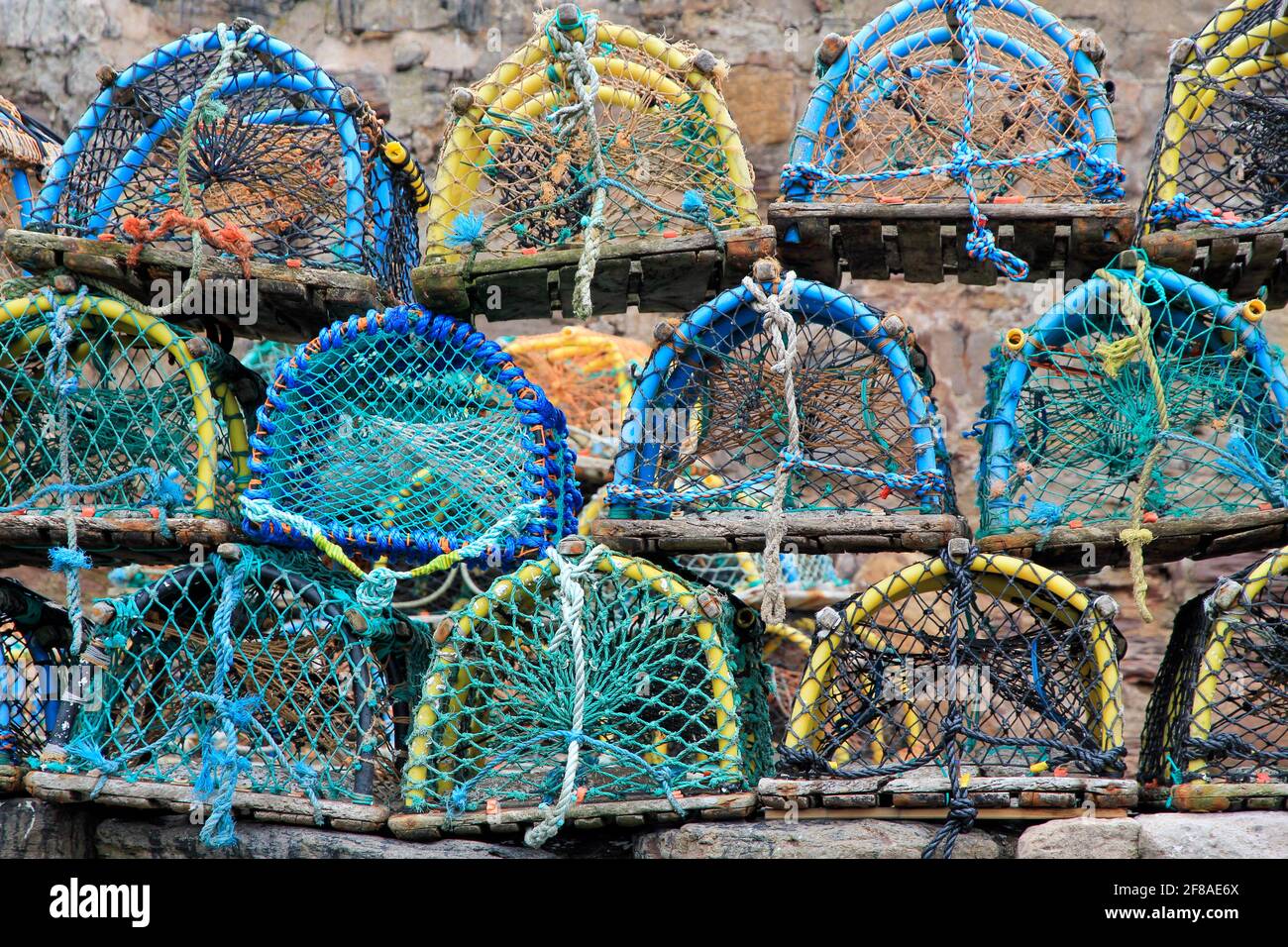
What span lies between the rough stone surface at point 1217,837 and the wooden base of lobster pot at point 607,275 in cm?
182

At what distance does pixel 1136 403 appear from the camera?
465 centimetres

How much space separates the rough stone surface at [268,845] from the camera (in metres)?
4.36

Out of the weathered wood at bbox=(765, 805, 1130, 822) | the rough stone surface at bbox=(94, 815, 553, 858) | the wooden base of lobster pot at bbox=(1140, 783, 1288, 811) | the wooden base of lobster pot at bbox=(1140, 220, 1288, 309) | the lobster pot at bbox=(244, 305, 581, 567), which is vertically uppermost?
the wooden base of lobster pot at bbox=(1140, 220, 1288, 309)

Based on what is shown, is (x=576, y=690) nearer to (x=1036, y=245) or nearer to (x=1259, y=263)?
(x=1036, y=245)

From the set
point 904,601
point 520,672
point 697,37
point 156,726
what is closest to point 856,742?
point 904,601

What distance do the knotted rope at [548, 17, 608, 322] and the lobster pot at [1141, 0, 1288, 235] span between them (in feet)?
5.22

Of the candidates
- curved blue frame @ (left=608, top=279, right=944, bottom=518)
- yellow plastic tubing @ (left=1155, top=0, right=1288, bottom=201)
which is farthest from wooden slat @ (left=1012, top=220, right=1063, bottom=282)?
curved blue frame @ (left=608, top=279, right=944, bottom=518)

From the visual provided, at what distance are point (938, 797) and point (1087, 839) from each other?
1.20 feet

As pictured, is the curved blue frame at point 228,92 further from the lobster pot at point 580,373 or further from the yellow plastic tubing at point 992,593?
the yellow plastic tubing at point 992,593

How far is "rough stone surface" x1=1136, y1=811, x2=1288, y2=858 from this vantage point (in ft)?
13.2

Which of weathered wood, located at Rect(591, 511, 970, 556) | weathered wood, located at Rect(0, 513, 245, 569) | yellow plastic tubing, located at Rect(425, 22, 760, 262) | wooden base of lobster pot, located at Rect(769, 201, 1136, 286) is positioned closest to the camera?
weathered wood, located at Rect(591, 511, 970, 556)

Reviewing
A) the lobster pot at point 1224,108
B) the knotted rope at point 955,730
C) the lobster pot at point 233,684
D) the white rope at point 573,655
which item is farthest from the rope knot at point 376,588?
the lobster pot at point 1224,108

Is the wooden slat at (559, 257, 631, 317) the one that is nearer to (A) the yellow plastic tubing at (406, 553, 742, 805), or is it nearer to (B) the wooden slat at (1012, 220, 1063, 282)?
(A) the yellow plastic tubing at (406, 553, 742, 805)
